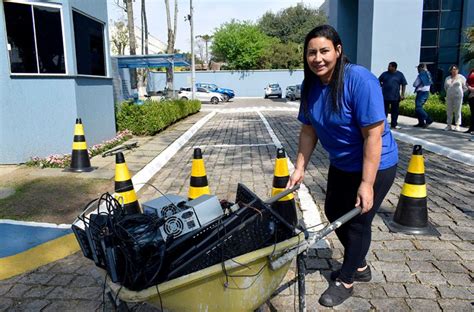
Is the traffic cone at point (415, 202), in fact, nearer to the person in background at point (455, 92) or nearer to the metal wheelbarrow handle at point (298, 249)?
the metal wheelbarrow handle at point (298, 249)

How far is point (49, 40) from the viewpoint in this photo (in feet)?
25.0

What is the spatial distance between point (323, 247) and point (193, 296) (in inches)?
84.4

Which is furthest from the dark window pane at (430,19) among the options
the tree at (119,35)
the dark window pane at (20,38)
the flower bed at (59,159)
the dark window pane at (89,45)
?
the tree at (119,35)

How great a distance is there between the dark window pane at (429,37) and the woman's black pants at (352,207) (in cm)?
2299

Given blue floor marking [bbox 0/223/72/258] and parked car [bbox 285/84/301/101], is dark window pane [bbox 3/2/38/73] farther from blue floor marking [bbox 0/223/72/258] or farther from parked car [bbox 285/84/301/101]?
parked car [bbox 285/84/301/101]

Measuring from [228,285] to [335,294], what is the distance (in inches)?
46.8

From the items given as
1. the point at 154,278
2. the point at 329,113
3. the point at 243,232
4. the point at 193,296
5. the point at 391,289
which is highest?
the point at 329,113

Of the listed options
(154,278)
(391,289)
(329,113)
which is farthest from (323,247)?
(154,278)

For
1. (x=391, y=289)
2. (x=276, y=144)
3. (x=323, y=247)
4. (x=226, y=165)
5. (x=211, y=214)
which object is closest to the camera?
(x=211, y=214)

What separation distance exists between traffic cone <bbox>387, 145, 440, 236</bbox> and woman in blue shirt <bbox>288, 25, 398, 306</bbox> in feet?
4.22

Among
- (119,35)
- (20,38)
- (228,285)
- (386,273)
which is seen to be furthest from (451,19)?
(119,35)

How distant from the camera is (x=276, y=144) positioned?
9461 millimetres

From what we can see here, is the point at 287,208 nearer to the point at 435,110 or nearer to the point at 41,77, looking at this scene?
the point at 41,77

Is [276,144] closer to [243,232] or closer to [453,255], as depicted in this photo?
[453,255]
